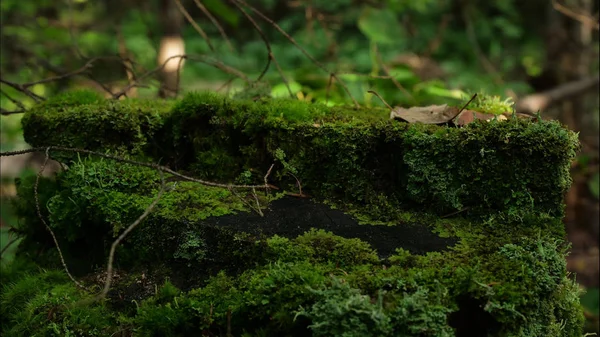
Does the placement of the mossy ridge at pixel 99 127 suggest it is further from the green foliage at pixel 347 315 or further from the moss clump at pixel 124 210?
the green foliage at pixel 347 315

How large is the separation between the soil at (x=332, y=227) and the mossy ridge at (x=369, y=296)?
10 centimetres

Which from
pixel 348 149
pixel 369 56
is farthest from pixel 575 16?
pixel 348 149

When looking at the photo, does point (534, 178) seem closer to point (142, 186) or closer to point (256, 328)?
point (256, 328)

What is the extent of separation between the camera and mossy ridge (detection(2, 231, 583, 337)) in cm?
195

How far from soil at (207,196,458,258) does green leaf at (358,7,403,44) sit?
217 inches

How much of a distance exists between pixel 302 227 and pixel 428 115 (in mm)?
1029

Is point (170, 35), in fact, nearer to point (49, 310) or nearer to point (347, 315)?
point (49, 310)

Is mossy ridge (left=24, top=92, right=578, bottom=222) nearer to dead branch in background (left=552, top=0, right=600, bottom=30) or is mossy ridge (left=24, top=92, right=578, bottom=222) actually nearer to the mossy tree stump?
the mossy tree stump

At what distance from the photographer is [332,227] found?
258 centimetres

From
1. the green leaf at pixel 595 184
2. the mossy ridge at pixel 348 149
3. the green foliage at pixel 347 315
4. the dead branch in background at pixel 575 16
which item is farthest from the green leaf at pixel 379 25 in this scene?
the green foliage at pixel 347 315

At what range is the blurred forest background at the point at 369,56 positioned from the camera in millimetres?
5590

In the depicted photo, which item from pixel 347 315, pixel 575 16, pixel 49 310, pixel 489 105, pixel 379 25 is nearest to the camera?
pixel 347 315

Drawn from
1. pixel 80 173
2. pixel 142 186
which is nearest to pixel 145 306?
pixel 142 186

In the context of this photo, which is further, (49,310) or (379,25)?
(379,25)
